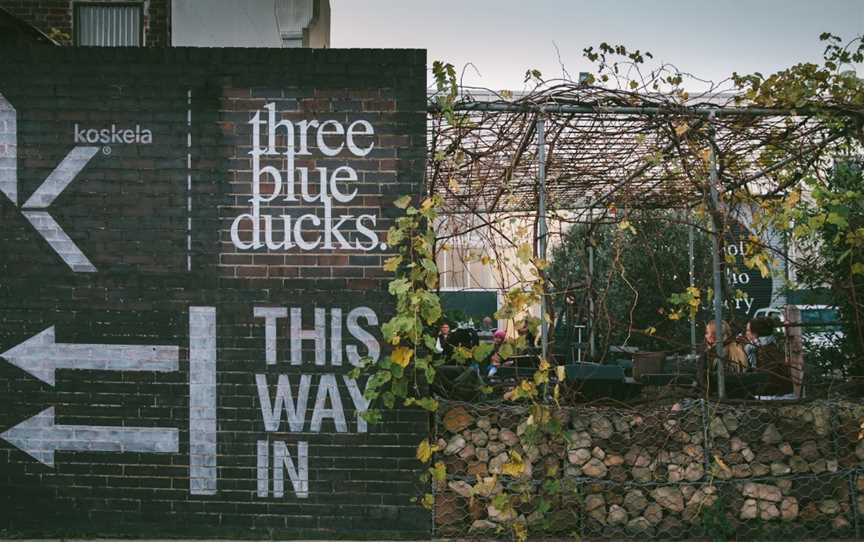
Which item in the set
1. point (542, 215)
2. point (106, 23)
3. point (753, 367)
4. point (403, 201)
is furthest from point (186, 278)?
point (106, 23)

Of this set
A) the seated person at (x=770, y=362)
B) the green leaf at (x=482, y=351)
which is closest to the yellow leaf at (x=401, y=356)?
the green leaf at (x=482, y=351)

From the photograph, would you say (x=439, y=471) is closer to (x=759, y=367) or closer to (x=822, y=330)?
(x=759, y=367)

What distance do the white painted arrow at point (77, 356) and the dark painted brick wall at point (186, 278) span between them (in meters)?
0.05

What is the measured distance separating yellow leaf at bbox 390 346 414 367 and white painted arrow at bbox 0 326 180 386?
1.71 metres

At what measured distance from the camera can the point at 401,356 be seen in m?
5.77

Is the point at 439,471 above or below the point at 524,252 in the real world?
below

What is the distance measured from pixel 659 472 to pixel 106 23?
365 inches

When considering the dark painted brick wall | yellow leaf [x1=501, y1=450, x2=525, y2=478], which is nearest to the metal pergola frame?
the dark painted brick wall

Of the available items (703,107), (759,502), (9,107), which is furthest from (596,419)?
(9,107)

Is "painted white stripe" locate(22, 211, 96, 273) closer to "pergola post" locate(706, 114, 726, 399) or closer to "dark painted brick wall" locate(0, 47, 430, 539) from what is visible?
"dark painted brick wall" locate(0, 47, 430, 539)

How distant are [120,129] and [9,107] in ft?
2.83

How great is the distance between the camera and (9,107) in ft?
20.7

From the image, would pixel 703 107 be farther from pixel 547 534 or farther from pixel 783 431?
pixel 547 534

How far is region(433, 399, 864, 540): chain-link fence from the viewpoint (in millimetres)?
6238
